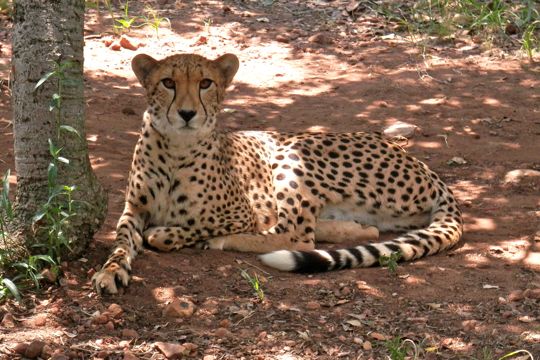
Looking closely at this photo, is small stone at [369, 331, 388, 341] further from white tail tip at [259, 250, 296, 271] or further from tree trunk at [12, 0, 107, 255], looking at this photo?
tree trunk at [12, 0, 107, 255]

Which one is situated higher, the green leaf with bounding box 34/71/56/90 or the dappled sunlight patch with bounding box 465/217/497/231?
the green leaf with bounding box 34/71/56/90

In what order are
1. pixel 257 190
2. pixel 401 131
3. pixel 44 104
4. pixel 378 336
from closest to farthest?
pixel 378 336 → pixel 44 104 → pixel 257 190 → pixel 401 131

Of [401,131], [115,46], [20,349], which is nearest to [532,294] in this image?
[20,349]

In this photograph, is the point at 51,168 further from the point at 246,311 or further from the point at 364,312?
the point at 364,312

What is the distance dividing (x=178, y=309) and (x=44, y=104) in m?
1.10

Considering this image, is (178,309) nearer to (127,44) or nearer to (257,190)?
(257,190)

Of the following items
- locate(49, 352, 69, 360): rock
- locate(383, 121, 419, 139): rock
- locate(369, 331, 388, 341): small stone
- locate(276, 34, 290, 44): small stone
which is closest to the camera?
locate(49, 352, 69, 360): rock

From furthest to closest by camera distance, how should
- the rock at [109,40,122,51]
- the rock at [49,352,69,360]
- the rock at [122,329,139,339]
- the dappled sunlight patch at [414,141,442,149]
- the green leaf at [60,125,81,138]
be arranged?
the rock at [109,40,122,51] < the dappled sunlight patch at [414,141,442,149] < the green leaf at [60,125,81,138] < the rock at [122,329,139,339] < the rock at [49,352,69,360]

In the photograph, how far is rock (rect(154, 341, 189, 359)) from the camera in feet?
12.3

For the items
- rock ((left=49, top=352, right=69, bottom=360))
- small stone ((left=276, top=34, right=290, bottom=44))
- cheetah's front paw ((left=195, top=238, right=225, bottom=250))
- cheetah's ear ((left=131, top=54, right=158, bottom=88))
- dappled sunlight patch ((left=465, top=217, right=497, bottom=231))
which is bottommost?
cheetah's front paw ((left=195, top=238, right=225, bottom=250))

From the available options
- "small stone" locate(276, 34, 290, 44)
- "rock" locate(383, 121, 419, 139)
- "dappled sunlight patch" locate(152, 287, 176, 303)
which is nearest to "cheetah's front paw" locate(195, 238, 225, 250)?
"dappled sunlight patch" locate(152, 287, 176, 303)

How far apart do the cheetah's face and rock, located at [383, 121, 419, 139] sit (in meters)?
2.33

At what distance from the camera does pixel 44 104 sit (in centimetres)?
424

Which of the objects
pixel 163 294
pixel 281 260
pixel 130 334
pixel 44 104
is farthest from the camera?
pixel 281 260
